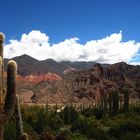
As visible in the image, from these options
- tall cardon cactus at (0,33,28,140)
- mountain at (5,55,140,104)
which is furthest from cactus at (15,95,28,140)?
mountain at (5,55,140,104)

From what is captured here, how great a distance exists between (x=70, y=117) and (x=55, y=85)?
361 feet

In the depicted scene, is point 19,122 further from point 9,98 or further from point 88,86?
point 88,86

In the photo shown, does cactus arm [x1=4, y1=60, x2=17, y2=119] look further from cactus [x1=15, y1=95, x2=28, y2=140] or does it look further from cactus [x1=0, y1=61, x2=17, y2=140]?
cactus [x1=15, y1=95, x2=28, y2=140]

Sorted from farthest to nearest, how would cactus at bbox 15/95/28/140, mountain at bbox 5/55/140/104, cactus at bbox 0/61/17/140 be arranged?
mountain at bbox 5/55/140/104
cactus at bbox 15/95/28/140
cactus at bbox 0/61/17/140

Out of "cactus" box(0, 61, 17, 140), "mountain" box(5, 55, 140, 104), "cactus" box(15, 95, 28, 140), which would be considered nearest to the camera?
"cactus" box(0, 61, 17, 140)

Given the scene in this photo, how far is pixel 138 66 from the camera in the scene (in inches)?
7382

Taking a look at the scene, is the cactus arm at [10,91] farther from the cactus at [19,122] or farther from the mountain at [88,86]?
the mountain at [88,86]

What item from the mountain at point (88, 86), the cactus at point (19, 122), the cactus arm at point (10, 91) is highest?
the mountain at point (88, 86)

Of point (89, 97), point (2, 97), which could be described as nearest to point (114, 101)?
point (2, 97)

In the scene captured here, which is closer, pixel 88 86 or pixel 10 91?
pixel 10 91

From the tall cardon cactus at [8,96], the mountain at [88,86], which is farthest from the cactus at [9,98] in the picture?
the mountain at [88,86]

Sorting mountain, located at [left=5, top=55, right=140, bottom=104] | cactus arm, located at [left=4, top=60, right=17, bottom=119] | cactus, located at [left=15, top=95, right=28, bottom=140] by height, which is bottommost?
cactus, located at [left=15, top=95, right=28, bottom=140]

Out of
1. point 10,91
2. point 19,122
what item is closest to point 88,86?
point 19,122

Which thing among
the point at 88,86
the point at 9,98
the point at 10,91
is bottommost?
the point at 9,98
